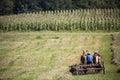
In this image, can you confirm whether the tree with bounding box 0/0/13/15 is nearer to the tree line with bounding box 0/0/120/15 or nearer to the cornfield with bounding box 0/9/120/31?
the tree line with bounding box 0/0/120/15

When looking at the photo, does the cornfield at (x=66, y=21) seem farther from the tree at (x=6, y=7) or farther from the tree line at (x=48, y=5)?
the tree line at (x=48, y=5)

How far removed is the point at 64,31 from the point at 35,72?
30.9 metres

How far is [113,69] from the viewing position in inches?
1321

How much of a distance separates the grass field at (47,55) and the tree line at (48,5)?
4935cm

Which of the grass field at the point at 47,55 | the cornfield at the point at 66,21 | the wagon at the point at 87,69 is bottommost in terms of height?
the grass field at the point at 47,55

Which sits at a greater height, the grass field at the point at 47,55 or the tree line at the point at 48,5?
the tree line at the point at 48,5

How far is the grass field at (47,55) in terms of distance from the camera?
1315 inches

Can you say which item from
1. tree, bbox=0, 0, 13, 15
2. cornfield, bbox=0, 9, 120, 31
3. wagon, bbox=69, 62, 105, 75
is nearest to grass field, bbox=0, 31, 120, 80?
wagon, bbox=69, 62, 105, 75

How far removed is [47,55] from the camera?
141 ft

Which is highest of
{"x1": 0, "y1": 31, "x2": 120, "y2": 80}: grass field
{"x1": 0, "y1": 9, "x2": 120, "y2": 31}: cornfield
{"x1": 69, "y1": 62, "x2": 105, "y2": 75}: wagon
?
{"x1": 0, "y1": 9, "x2": 120, "y2": 31}: cornfield

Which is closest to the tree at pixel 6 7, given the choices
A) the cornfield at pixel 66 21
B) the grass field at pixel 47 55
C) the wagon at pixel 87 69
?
the cornfield at pixel 66 21

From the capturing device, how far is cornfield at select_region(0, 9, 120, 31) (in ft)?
214

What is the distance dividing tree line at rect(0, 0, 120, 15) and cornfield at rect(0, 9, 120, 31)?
30.6 m

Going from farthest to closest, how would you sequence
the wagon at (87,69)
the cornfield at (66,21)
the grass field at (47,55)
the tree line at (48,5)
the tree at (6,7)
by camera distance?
the tree line at (48,5)
the tree at (6,7)
the cornfield at (66,21)
the grass field at (47,55)
the wagon at (87,69)
